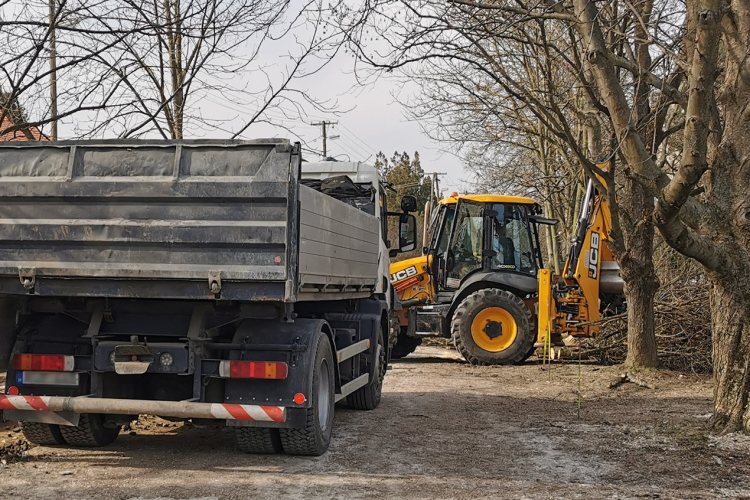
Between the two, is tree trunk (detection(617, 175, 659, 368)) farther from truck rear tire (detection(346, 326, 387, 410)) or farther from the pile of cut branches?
truck rear tire (detection(346, 326, 387, 410))

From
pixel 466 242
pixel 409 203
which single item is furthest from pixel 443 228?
pixel 409 203

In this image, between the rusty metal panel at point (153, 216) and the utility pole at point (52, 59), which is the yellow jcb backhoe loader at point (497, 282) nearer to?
the utility pole at point (52, 59)

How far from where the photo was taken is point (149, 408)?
629 cm

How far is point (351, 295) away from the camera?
887 cm

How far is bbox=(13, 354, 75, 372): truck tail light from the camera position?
21.6 feet

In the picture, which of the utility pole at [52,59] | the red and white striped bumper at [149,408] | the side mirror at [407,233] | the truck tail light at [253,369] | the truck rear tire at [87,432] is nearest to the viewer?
the red and white striped bumper at [149,408]

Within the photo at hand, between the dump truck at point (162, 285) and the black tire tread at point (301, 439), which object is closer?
the dump truck at point (162, 285)

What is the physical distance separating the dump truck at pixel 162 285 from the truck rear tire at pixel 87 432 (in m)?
0.02

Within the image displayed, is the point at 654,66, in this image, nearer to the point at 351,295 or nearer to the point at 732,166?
the point at 732,166

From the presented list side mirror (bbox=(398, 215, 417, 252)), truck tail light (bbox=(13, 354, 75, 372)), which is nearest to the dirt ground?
truck tail light (bbox=(13, 354, 75, 372))

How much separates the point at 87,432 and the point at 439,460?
296 centimetres

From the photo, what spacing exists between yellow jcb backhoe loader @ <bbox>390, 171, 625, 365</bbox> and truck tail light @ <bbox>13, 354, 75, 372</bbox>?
944 centimetres

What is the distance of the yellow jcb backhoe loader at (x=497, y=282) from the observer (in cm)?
1502

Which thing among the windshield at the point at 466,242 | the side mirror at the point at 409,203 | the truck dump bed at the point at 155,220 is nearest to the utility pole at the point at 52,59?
the truck dump bed at the point at 155,220
